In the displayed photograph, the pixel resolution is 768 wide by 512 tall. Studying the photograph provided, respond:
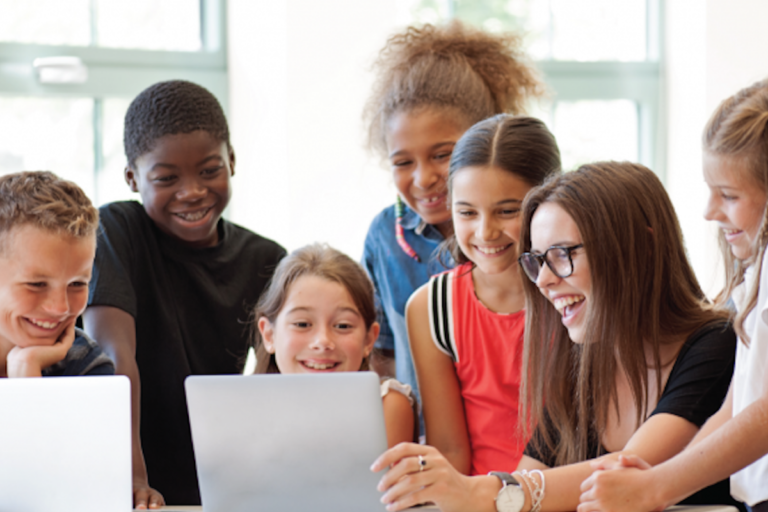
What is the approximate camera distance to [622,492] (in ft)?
4.12

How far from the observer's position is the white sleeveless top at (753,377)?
126cm

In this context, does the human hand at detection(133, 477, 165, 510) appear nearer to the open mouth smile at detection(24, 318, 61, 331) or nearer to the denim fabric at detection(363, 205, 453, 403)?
the open mouth smile at detection(24, 318, 61, 331)

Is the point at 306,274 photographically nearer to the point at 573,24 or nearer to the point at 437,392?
the point at 437,392

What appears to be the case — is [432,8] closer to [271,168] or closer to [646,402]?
[271,168]

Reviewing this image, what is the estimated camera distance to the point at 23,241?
1.54 metres

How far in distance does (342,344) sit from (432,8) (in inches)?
79.0

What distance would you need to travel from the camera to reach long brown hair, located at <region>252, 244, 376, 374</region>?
1892 millimetres

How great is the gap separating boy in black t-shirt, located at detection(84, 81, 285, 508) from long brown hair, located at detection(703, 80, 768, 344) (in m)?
1.07

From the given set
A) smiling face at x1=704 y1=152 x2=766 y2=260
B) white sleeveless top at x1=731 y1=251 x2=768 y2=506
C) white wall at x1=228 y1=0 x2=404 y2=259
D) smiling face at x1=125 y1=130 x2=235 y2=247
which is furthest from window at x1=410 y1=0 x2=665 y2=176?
white sleeveless top at x1=731 y1=251 x2=768 y2=506

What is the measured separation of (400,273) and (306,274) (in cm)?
31

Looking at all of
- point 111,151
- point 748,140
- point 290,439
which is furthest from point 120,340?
point 111,151

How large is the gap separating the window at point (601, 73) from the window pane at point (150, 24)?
1372 mm

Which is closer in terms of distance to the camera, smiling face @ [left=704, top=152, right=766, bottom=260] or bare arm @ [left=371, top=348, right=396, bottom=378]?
smiling face @ [left=704, top=152, right=766, bottom=260]

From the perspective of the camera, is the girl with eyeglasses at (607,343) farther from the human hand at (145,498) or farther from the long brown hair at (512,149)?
the human hand at (145,498)
